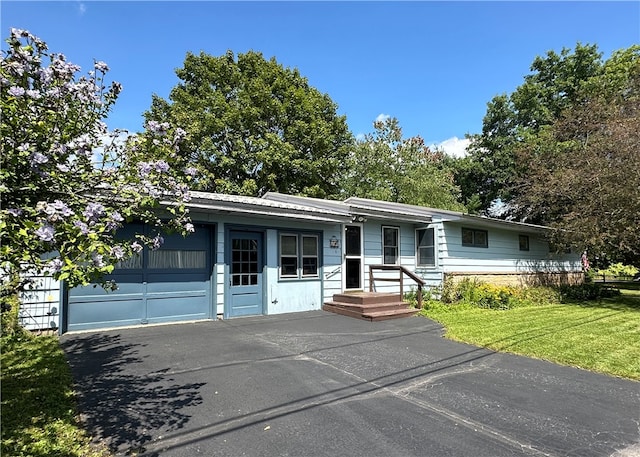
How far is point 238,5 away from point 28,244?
375 inches

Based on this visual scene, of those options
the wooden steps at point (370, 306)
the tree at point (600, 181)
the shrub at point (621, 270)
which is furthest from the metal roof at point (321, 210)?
the shrub at point (621, 270)

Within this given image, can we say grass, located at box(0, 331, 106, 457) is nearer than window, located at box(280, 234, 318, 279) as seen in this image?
Yes

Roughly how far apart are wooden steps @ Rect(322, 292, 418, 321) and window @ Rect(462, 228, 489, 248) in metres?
4.21

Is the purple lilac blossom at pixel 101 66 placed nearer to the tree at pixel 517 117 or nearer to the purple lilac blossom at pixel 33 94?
the purple lilac blossom at pixel 33 94

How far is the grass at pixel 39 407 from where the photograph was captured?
2982 millimetres

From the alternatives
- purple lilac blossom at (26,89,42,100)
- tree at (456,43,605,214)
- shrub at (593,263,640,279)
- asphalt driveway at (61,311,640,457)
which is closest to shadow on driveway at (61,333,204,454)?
asphalt driveway at (61,311,640,457)

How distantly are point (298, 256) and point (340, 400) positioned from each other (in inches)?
248

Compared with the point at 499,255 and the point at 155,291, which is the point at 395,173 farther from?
the point at 155,291

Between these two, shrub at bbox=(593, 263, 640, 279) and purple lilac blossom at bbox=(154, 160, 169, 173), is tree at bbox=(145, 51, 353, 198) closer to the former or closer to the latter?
purple lilac blossom at bbox=(154, 160, 169, 173)

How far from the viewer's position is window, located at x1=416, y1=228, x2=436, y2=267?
12.6 m

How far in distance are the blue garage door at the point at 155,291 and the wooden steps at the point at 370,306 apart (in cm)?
335

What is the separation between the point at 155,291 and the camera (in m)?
8.12

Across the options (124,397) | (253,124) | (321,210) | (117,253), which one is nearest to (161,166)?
(117,253)

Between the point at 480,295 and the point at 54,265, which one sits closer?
the point at 54,265
